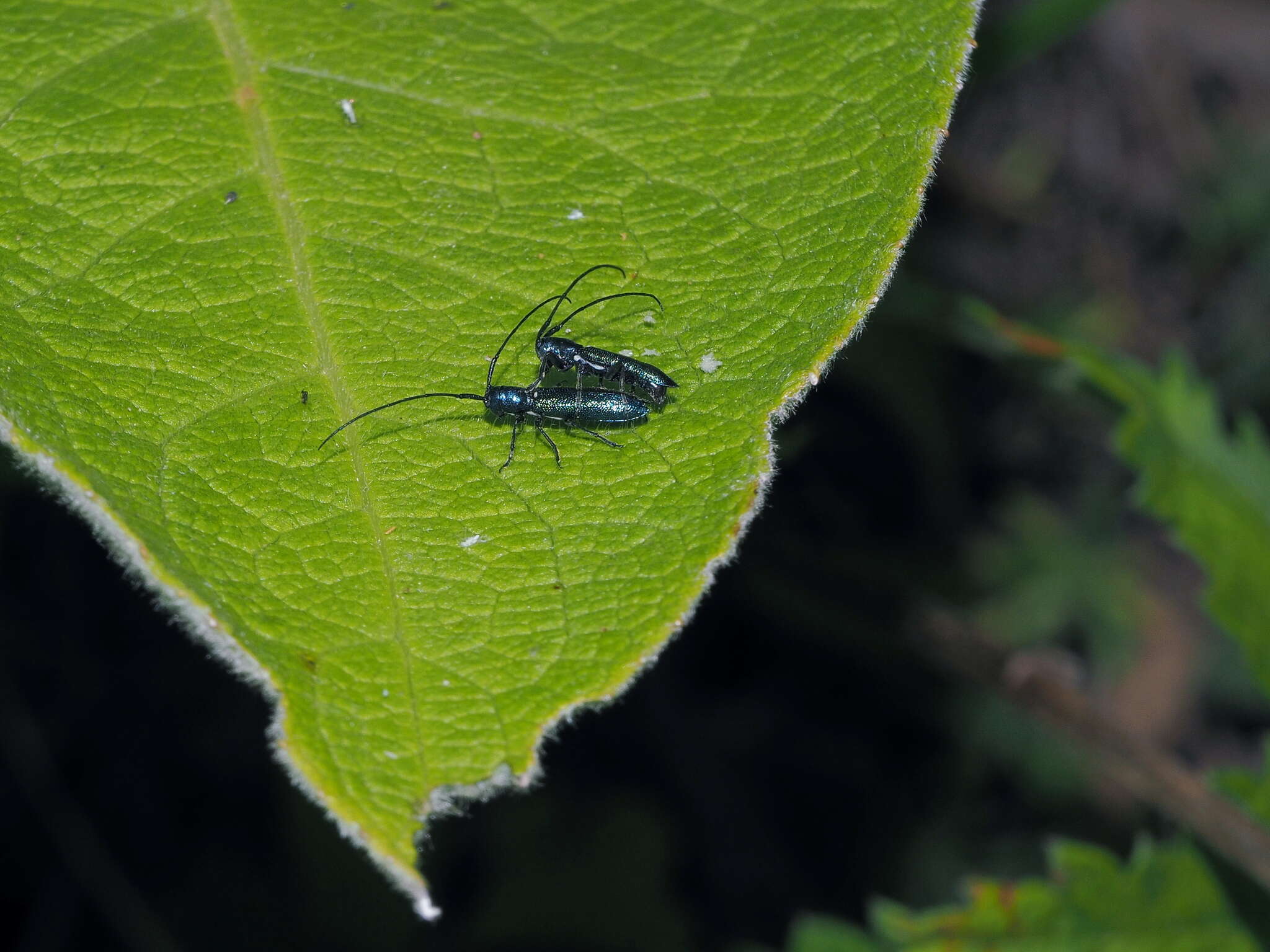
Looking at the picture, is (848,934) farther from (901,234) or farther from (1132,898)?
(901,234)

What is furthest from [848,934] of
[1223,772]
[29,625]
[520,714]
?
[29,625]

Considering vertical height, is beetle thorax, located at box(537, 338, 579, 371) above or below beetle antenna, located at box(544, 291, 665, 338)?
A: below

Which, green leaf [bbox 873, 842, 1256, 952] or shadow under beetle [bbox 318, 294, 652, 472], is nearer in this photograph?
shadow under beetle [bbox 318, 294, 652, 472]

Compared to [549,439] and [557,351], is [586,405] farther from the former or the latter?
[549,439]

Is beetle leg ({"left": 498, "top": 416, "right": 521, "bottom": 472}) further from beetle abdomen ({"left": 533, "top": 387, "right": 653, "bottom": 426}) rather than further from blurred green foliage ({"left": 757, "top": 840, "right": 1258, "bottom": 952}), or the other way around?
blurred green foliage ({"left": 757, "top": 840, "right": 1258, "bottom": 952})

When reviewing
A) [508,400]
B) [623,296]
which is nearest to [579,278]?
[623,296]

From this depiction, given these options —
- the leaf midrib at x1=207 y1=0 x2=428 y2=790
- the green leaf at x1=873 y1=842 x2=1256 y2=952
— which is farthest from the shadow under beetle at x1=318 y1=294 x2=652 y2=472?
the green leaf at x1=873 y1=842 x2=1256 y2=952

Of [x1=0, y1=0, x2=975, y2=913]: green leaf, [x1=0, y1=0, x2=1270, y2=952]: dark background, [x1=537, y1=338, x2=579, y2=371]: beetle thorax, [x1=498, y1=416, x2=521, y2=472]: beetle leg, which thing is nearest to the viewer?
[x1=0, y1=0, x2=975, y2=913]: green leaf
